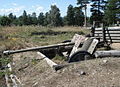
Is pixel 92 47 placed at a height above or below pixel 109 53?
above

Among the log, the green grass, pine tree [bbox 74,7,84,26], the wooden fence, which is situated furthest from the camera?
pine tree [bbox 74,7,84,26]

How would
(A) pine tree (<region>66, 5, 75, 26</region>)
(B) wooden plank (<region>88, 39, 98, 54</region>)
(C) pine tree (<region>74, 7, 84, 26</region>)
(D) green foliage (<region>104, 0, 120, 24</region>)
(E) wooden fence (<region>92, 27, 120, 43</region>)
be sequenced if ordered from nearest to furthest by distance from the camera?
(B) wooden plank (<region>88, 39, 98, 54</region>), (E) wooden fence (<region>92, 27, 120, 43</region>), (D) green foliage (<region>104, 0, 120, 24</region>), (C) pine tree (<region>74, 7, 84, 26</region>), (A) pine tree (<region>66, 5, 75, 26</region>)

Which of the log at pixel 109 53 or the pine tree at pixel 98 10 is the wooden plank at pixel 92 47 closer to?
the log at pixel 109 53

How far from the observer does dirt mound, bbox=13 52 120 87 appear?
5.81m

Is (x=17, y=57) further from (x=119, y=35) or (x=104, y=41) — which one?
(x=119, y=35)

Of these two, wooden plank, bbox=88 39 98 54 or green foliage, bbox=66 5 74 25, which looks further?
green foliage, bbox=66 5 74 25

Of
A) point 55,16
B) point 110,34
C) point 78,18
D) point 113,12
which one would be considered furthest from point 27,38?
point 78,18

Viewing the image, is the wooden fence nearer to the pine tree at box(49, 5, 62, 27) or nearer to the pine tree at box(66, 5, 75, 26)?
the pine tree at box(49, 5, 62, 27)

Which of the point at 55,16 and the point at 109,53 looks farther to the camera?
the point at 55,16

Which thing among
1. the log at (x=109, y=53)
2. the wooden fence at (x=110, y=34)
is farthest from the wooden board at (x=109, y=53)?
the wooden fence at (x=110, y=34)

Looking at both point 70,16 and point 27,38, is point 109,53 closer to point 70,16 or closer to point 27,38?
point 27,38

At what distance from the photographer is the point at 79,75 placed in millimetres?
6312

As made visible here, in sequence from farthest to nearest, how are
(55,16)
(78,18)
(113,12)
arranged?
(78,18) → (55,16) → (113,12)

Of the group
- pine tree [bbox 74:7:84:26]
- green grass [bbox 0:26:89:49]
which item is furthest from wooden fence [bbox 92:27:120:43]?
pine tree [bbox 74:7:84:26]
